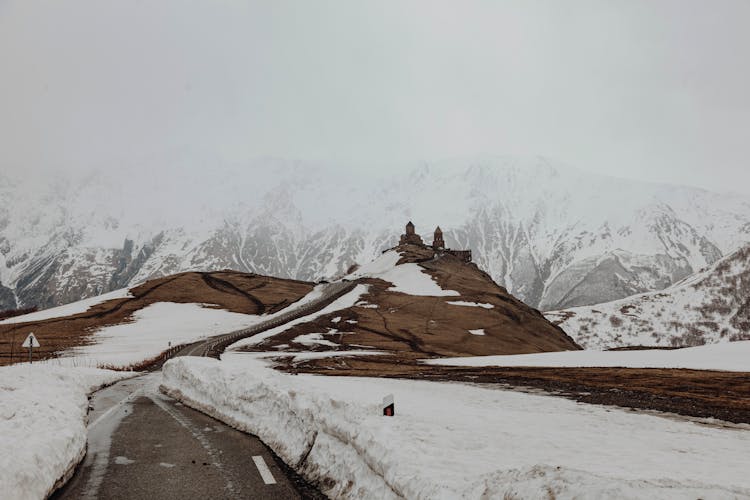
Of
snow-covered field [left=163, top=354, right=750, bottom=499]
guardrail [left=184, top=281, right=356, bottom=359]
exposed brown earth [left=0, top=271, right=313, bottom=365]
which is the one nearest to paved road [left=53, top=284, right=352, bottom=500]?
snow-covered field [left=163, top=354, right=750, bottom=499]

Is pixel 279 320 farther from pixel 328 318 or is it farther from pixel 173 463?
pixel 173 463

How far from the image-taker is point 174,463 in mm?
12773

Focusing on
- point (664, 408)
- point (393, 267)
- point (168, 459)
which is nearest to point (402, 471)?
point (168, 459)

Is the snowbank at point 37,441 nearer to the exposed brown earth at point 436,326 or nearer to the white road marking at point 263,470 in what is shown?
the white road marking at point 263,470

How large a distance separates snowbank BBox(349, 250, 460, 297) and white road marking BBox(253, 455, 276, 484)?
4897 inches

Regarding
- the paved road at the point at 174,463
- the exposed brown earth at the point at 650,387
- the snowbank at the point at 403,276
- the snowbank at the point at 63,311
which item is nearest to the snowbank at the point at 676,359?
the exposed brown earth at the point at 650,387

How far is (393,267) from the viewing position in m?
173

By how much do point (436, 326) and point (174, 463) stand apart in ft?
328

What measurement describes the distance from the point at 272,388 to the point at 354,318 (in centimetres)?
9288

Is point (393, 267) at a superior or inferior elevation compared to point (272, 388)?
superior

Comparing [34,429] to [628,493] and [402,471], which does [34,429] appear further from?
[628,493]

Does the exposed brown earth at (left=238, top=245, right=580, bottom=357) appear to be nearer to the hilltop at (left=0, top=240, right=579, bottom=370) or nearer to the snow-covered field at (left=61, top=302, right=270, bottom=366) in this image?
the hilltop at (left=0, top=240, right=579, bottom=370)

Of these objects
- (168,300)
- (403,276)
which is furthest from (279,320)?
(403,276)

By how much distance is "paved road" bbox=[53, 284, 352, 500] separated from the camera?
10.5m
